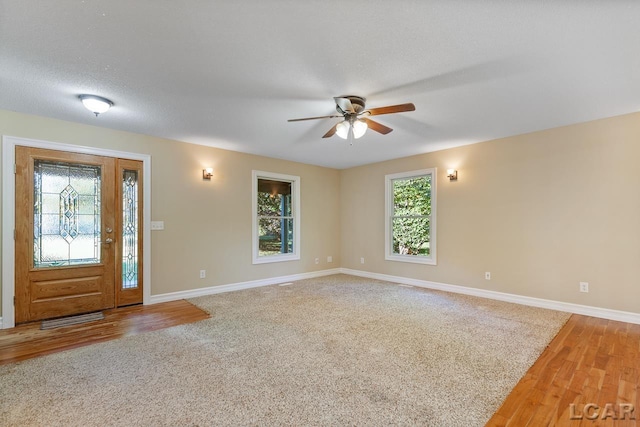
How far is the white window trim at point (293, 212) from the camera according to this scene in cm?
543

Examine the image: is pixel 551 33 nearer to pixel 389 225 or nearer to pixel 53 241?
pixel 389 225

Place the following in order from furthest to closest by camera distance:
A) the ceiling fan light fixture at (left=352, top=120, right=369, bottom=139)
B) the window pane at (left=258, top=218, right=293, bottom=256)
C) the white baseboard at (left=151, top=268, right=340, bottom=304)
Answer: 1. the window pane at (left=258, top=218, right=293, bottom=256)
2. the white baseboard at (left=151, top=268, right=340, bottom=304)
3. the ceiling fan light fixture at (left=352, top=120, right=369, bottom=139)

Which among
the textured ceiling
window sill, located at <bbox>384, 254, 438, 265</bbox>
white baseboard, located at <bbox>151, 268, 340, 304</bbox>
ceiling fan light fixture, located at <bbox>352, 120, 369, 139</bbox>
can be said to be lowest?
white baseboard, located at <bbox>151, 268, 340, 304</bbox>

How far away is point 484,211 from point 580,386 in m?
2.95

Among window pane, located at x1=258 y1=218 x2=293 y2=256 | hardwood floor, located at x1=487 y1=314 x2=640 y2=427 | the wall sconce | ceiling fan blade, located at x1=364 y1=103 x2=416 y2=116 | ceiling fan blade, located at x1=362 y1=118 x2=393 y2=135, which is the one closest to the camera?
hardwood floor, located at x1=487 y1=314 x2=640 y2=427

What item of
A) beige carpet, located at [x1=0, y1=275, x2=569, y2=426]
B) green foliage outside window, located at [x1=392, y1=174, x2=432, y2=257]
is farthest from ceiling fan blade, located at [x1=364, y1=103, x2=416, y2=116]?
green foliage outside window, located at [x1=392, y1=174, x2=432, y2=257]

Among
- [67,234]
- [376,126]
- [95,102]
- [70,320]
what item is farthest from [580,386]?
[67,234]

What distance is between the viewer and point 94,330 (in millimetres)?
3229

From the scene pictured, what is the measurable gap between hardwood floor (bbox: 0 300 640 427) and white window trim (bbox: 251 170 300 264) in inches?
66.5

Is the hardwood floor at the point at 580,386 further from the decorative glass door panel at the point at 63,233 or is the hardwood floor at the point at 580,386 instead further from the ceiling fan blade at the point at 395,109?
the decorative glass door panel at the point at 63,233

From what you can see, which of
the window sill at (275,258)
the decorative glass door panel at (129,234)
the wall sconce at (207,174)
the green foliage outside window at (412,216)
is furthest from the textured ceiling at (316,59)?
the window sill at (275,258)

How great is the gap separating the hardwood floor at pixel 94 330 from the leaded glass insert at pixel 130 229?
0.44 meters

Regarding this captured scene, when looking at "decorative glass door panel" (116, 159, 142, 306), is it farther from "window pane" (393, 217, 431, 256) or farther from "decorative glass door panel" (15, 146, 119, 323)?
"window pane" (393, 217, 431, 256)

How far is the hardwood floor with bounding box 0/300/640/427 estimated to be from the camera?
5.97 ft
